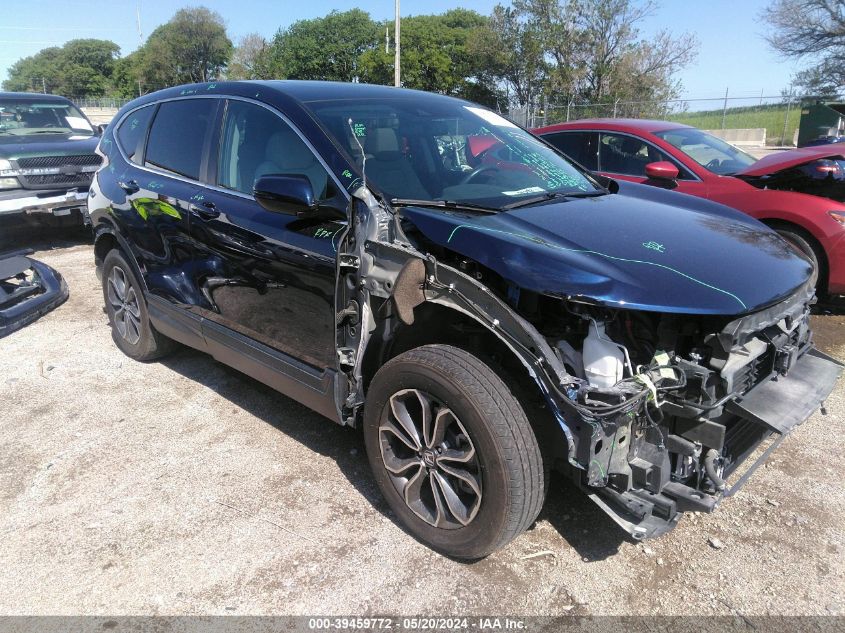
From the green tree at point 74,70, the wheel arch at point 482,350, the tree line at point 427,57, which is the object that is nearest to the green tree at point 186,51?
the tree line at point 427,57

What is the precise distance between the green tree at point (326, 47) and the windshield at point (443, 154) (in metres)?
67.8

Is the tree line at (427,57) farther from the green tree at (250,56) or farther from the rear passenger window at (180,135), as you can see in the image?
the rear passenger window at (180,135)

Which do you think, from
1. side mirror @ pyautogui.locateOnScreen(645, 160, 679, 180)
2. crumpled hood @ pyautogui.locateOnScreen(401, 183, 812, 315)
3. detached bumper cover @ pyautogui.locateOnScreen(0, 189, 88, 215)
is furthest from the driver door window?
detached bumper cover @ pyautogui.locateOnScreen(0, 189, 88, 215)

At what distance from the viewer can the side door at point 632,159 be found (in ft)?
20.1

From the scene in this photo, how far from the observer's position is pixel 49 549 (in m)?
2.81

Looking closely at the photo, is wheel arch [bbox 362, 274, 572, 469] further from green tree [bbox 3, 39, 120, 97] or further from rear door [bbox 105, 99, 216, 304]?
green tree [bbox 3, 39, 120, 97]

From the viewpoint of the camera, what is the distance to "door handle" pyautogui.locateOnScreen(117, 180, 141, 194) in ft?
13.8

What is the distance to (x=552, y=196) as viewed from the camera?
3.20 metres

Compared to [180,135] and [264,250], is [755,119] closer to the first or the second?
[180,135]

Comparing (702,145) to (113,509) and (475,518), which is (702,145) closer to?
(475,518)

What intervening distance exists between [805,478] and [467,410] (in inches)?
81.9

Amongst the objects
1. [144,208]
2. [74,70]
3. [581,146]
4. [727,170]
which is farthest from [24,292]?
[74,70]

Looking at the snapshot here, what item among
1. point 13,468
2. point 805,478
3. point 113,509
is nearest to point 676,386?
point 805,478

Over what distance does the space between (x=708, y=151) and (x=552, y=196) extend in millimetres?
4181
